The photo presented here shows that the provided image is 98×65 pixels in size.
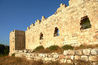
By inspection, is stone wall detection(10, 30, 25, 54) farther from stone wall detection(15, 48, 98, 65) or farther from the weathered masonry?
stone wall detection(15, 48, 98, 65)

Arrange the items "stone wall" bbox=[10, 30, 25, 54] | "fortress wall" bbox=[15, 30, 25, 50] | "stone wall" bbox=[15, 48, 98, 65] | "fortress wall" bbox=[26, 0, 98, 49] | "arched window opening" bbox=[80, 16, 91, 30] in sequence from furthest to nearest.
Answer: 1. "fortress wall" bbox=[15, 30, 25, 50]
2. "stone wall" bbox=[10, 30, 25, 54]
3. "arched window opening" bbox=[80, 16, 91, 30]
4. "fortress wall" bbox=[26, 0, 98, 49]
5. "stone wall" bbox=[15, 48, 98, 65]

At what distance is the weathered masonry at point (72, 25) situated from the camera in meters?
7.27

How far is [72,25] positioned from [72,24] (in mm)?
99

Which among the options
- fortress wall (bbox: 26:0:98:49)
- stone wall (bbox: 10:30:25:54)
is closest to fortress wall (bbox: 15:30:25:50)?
stone wall (bbox: 10:30:25:54)

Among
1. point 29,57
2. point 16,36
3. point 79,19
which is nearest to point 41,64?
point 29,57

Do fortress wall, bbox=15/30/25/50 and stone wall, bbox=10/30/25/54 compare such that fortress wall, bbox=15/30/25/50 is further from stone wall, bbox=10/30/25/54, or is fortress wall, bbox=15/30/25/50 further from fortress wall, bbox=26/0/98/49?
fortress wall, bbox=26/0/98/49

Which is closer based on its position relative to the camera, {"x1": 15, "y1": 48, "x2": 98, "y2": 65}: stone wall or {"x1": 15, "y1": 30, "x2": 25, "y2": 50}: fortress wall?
{"x1": 15, "y1": 48, "x2": 98, "y2": 65}: stone wall

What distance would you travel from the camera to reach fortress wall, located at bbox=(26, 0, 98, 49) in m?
7.24

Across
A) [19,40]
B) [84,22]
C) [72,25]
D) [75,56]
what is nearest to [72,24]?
[72,25]

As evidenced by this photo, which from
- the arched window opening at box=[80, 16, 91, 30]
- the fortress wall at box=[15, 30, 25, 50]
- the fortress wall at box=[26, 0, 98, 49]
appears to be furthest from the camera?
the fortress wall at box=[15, 30, 25, 50]

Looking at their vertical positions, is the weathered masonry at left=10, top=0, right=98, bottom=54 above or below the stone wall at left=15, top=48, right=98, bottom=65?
above

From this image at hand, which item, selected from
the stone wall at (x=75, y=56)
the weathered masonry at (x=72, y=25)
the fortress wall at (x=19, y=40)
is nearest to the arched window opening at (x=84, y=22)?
the weathered masonry at (x=72, y=25)

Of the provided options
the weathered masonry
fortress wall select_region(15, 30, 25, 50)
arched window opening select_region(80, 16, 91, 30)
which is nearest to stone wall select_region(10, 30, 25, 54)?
fortress wall select_region(15, 30, 25, 50)

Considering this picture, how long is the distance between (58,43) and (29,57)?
4263 millimetres
